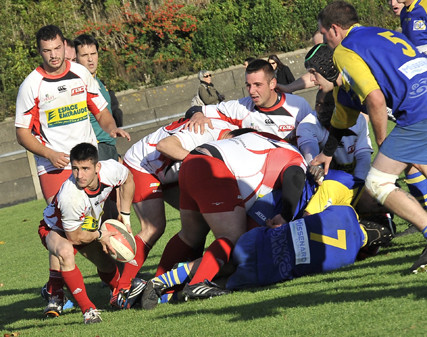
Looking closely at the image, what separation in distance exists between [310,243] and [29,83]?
118 inches

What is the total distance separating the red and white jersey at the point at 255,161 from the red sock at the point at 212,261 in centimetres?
48

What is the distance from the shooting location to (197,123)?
6.94 metres

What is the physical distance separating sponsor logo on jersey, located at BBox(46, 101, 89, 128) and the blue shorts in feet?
10.6

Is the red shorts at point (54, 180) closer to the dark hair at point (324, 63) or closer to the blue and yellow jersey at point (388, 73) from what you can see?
the dark hair at point (324, 63)

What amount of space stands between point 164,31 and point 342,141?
15635 millimetres

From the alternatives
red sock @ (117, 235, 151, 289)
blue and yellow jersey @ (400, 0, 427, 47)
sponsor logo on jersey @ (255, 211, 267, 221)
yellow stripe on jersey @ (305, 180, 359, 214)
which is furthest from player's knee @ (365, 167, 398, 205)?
blue and yellow jersey @ (400, 0, 427, 47)

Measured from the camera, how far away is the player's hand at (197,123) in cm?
687

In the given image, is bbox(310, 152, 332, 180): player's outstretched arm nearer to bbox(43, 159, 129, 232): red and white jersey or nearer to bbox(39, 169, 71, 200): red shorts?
bbox(43, 159, 129, 232): red and white jersey

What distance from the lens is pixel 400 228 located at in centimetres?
730

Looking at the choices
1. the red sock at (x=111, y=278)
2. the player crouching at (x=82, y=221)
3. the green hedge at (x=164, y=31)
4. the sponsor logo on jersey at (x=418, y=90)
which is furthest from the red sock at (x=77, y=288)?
the green hedge at (x=164, y=31)

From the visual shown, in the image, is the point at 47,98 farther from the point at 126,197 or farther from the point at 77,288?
the point at 77,288

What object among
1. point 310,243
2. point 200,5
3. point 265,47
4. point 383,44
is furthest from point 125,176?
point 200,5

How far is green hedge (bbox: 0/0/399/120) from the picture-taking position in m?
21.2

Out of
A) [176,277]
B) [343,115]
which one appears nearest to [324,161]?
[343,115]
